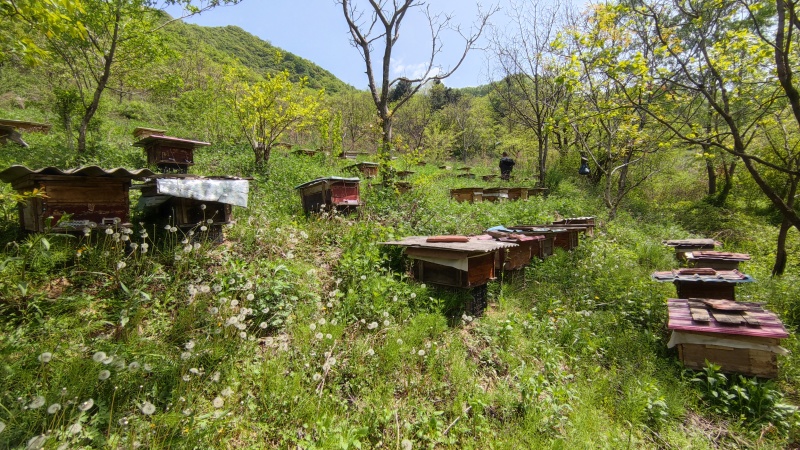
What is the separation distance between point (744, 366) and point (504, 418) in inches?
115

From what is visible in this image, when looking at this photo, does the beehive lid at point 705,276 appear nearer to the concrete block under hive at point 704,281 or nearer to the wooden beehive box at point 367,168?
the concrete block under hive at point 704,281

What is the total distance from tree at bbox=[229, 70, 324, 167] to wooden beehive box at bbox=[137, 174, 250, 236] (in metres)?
5.31

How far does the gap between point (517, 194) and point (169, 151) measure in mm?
10466

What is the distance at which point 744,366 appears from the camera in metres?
3.78

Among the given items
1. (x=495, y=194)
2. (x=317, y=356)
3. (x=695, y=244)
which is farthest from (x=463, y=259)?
(x=495, y=194)

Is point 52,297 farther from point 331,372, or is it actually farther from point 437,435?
point 437,435

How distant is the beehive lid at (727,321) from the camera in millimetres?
3621

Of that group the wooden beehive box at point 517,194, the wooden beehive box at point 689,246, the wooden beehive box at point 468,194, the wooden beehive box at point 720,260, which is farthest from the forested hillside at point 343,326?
the wooden beehive box at point 517,194

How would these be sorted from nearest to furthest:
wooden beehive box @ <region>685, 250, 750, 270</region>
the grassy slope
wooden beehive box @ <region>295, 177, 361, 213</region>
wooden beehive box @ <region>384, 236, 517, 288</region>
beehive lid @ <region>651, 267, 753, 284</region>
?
the grassy slope < wooden beehive box @ <region>384, 236, 517, 288</region> < beehive lid @ <region>651, 267, 753, 284</region> < wooden beehive box @ <region>685, 250, 750, 270</region> < wooden beehive box @ <region>295, 177, 361, 213</region>

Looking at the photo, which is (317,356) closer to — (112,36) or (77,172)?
(77,172)

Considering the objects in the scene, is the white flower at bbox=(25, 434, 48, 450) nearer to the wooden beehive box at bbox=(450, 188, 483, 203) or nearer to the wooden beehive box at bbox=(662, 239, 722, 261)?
the wooden beehive box at bbox=(662, 239, 722, 261)

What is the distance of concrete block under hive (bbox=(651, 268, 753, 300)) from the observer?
15.0ft

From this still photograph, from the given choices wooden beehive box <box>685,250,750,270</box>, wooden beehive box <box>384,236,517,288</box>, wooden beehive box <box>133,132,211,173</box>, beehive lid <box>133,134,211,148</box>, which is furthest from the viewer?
wooden beehive box <box>133,132,211,173</box>

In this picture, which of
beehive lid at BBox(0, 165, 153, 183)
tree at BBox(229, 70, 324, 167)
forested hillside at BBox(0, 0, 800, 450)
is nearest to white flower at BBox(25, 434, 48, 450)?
forested hillside at BBox(0, 0, 800, 450)
